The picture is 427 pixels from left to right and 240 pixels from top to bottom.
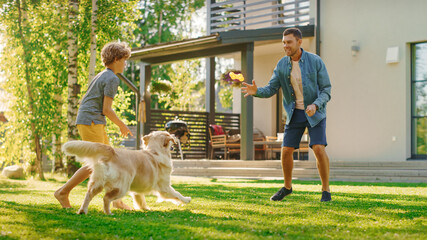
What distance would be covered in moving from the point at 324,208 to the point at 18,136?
9117mm

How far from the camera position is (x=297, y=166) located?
11.9 metres

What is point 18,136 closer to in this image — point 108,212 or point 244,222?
point 108,212

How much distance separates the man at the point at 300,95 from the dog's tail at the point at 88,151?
188cm

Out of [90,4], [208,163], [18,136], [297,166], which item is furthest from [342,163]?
[18,136]

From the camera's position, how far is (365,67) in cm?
1232

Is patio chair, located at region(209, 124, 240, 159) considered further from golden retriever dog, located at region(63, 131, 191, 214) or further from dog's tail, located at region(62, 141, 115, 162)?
dog's tail, located at region(62, 141, 115, 162)

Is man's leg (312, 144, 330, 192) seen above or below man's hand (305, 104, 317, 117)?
below

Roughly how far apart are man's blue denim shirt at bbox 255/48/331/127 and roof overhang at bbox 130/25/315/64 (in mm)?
6883

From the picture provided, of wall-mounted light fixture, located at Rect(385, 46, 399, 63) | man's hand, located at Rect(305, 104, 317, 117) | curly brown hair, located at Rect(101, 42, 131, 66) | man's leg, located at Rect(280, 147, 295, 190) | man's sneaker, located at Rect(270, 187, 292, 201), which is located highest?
wall-mounted light fixture, located at Rect(385, 46, 399, 63)

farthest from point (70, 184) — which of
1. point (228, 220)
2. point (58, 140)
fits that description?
point (58, 140)

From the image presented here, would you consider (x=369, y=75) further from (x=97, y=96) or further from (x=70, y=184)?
(x=70, y=184)

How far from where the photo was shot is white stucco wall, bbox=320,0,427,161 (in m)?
11.7

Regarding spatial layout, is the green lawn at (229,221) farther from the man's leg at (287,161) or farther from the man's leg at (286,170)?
the man's leg at (287,161)

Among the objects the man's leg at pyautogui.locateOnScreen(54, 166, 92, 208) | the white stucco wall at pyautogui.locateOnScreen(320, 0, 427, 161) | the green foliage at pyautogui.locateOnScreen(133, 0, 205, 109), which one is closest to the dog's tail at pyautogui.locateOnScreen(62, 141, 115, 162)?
the man's leg at pyautogui.locateOnScreen(54, 166, 92, 208)
